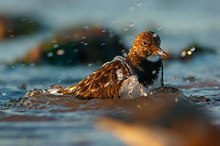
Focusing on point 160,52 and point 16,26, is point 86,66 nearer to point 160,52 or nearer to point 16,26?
point 160,52

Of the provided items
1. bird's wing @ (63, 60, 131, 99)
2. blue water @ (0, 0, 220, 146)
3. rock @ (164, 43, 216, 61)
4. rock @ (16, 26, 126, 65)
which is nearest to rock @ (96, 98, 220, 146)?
blue water @ (0, 0, 220, 146)

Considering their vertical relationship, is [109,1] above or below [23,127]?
above

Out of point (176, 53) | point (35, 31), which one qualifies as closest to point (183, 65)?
point (176, 53)

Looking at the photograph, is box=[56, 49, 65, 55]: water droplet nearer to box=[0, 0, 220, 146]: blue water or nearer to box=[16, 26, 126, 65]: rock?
box=[16, 26, 126, 65]: rock

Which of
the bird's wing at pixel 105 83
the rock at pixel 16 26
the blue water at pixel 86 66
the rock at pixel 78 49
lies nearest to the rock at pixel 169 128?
the blue water at pixel 86 66

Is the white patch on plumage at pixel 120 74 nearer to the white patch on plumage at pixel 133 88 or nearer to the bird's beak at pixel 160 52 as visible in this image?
the white patch on plumage at pixel 133 88

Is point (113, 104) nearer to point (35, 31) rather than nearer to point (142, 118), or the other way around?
point (142, 118)
